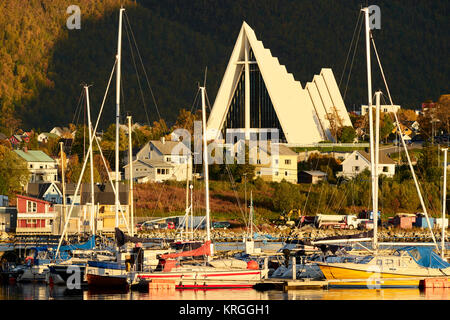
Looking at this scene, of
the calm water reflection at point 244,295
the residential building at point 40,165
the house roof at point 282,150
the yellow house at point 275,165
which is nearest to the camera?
the calm water reflection at point 244,295

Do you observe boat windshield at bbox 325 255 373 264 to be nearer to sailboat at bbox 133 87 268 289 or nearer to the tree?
sailboat at bbox 133 87 268 289

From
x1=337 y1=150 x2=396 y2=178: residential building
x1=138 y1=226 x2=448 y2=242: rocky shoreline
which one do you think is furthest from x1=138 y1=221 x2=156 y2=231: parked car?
x1=337 y1=150 x2=396 y2=178: residential building

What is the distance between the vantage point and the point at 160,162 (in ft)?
229

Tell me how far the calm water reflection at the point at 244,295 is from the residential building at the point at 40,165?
40013 mm

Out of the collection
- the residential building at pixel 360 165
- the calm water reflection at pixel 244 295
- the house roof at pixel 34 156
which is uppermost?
the house roof at pixel 34 156

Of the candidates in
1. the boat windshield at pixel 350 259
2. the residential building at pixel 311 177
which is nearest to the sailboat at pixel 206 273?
the boat windshield at pixel 350 259

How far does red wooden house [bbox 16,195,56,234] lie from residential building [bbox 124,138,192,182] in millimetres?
12790

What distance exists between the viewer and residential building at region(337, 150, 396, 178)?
6556 centimetres

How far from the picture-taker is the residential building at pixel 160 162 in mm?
68025

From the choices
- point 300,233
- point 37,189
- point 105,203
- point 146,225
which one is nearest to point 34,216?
point 105,203

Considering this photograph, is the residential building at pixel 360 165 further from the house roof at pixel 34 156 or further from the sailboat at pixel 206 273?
the sailboat at pixel 206 273

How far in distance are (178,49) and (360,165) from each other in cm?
10152

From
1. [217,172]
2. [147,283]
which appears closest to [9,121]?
[217,172]

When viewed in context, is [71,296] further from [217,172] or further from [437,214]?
[217,172]
